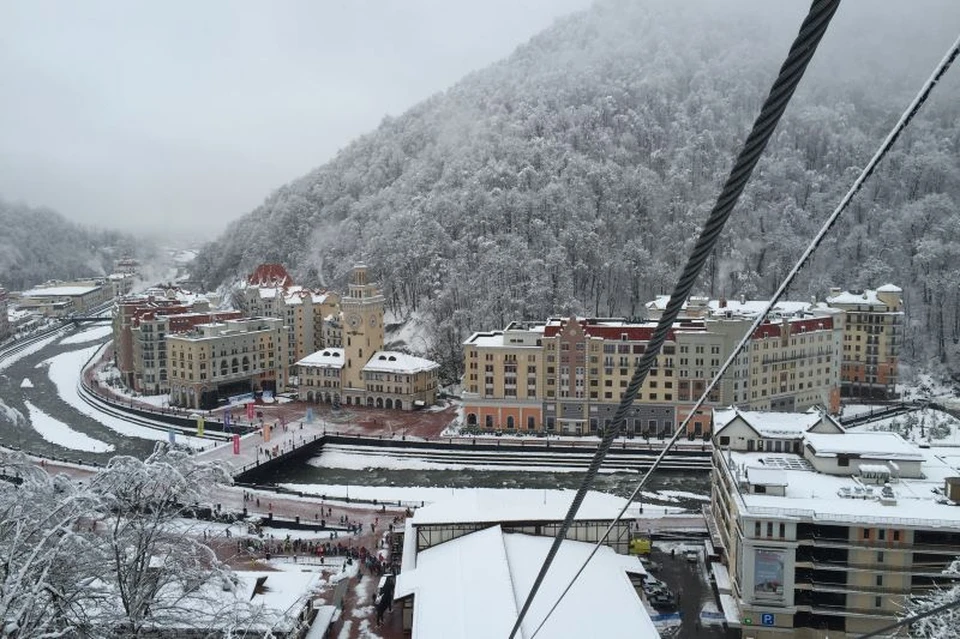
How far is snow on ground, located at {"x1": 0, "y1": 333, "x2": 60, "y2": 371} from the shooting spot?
5681 cm

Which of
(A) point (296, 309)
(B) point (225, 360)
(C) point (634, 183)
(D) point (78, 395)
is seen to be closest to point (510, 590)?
(B) point (225, 360)

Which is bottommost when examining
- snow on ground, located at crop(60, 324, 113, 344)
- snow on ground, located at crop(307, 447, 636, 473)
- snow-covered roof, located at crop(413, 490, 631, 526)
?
snow on ground, located at crop(307, 447, 636, 473)

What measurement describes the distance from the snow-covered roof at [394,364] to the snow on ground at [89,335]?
121ft

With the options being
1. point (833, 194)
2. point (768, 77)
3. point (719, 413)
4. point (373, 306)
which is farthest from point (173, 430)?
point (768, 77)

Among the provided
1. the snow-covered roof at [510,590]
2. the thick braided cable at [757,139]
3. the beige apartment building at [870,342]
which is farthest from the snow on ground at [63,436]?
the beige apartment building at [870,342]

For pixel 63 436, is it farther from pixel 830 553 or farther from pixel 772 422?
pixel 830 553

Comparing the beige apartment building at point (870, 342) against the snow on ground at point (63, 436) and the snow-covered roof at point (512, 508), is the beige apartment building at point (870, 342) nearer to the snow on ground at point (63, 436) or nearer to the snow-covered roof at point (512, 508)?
the snow-covered roof at point (512, 508)

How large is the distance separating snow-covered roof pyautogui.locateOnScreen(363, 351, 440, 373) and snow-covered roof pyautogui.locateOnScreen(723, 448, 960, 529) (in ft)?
75.8

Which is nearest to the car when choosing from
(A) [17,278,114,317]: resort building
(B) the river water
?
(B) the river water

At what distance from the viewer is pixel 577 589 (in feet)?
49.0

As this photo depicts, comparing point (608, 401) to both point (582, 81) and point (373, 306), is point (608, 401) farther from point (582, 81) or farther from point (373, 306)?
point (582, 81)

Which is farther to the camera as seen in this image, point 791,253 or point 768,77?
point 768,77

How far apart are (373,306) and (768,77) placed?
5237 centimetres

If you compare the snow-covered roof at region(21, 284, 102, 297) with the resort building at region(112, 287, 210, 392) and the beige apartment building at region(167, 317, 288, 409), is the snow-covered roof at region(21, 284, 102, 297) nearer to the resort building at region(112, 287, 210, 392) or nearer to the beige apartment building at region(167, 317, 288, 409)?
the resort building at region(112, 287, 210, 392)
